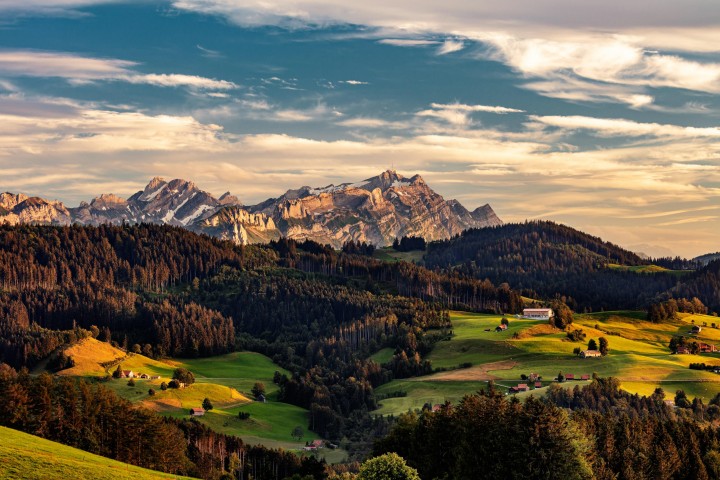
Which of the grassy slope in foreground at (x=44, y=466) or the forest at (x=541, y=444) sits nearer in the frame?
the grassy slope in foreground at (x=44, y=466)

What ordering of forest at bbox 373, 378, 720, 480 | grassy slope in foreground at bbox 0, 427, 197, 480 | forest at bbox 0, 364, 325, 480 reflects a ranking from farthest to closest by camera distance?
forest at bbox 0, 364, 325, 480, forest at bbox 373, 378, 720, 480, grassy slope in foreground at bbox 0, 427, 197, 480

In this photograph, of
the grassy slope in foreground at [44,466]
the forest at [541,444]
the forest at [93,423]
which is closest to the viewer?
the grassy slope in foreground at [44,466]

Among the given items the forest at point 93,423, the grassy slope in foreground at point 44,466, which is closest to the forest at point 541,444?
the forest at point 93,423

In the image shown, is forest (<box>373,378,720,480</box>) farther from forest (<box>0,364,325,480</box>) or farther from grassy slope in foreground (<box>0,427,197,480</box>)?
grassy slope in foreground (<box>0,427,197,480</box>)

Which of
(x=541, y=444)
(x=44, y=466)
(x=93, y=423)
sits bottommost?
(x=93, y=423)

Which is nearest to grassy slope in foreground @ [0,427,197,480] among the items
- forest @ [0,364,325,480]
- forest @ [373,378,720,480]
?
forest @ [0,364,325,480]

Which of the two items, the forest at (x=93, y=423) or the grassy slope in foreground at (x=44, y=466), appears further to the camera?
the forest at (x=93, y=423)

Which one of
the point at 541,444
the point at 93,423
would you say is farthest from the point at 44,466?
the point at 93,423

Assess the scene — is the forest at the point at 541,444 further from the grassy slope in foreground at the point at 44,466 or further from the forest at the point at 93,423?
the grassy slope in foreground at the point at 44,466

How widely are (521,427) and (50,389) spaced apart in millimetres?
78214

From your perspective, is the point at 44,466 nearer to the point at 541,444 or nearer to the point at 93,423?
the point at 541,444

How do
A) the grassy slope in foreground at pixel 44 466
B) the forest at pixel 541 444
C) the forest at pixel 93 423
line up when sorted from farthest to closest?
the forest at pixel 93 423
the forest at pixel 541 444
the grassy slope in foreground at pixel 44 466

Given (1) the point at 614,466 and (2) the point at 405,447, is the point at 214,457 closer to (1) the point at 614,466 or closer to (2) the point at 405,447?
(2) the point at 405,447

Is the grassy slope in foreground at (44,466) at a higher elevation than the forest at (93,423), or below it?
higher
